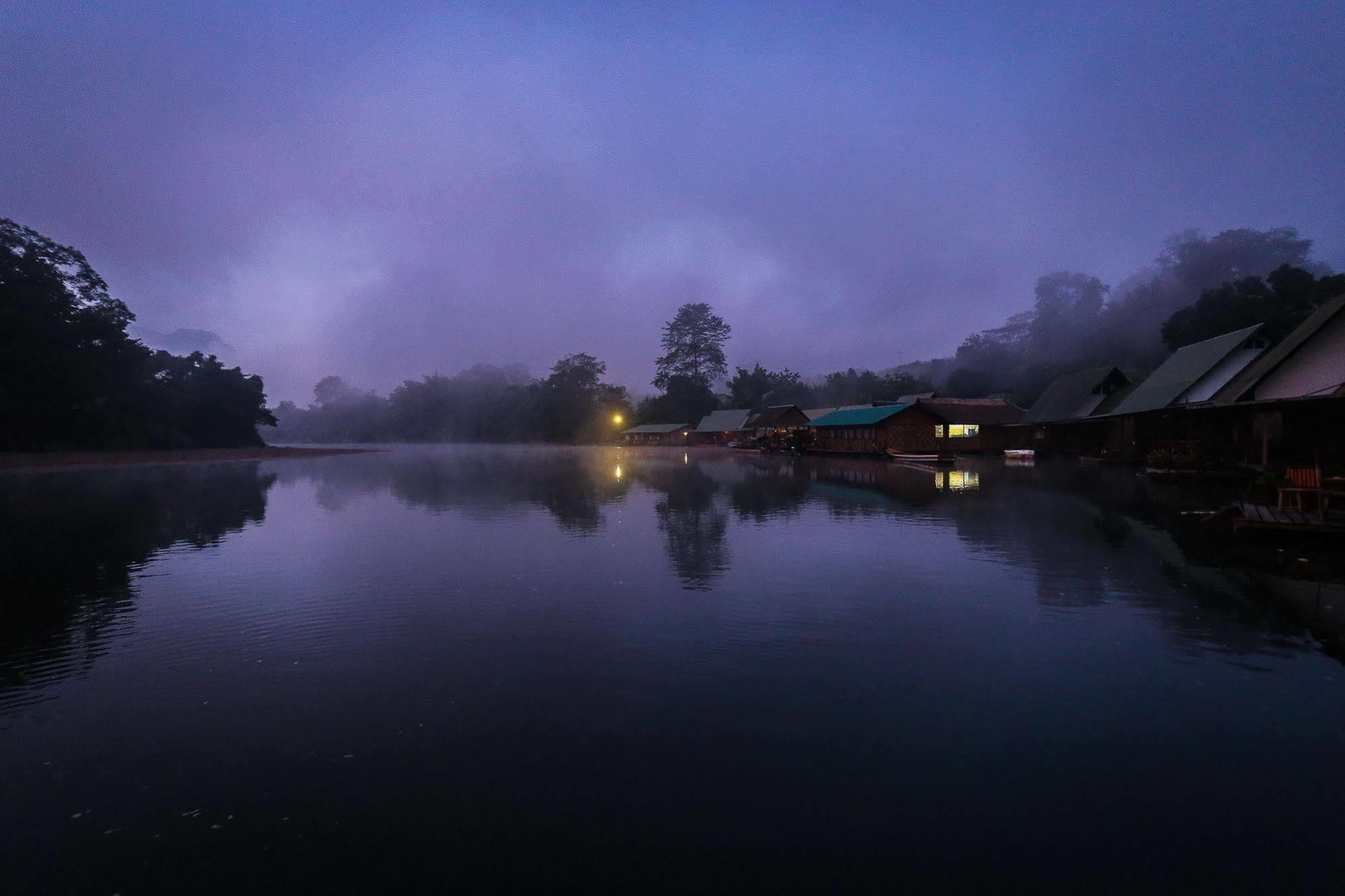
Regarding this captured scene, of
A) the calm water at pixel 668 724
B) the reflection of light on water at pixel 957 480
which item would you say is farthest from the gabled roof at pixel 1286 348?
the calm water at pixel 668 724

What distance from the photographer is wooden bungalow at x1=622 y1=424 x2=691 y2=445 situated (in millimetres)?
96625

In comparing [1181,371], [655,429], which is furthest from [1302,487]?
[655,429]

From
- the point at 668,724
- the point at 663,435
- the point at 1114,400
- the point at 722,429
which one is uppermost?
the point at 1114,400

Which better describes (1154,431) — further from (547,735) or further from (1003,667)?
(547,735)

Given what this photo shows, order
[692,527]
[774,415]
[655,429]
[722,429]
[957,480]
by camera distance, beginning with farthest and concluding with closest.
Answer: [655,429], [722,429], [774,415], [957,480], [692,527]

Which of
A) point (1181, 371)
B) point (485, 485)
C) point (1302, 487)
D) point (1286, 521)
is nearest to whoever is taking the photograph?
point (1286, 521)

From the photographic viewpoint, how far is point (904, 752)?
17.6ft

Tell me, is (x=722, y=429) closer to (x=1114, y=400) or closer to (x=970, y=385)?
(x=970, y=385)

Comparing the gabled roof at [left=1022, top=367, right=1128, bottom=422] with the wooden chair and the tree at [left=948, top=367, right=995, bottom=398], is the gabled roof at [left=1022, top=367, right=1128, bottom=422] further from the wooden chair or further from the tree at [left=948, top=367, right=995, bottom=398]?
the tree at [left=948, top=367, right=995, bottom=398]

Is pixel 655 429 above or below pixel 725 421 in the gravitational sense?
below

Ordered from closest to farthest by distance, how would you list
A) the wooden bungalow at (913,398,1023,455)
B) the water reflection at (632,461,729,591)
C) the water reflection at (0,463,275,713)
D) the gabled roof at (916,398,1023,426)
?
the water reflection at (0,463,275,713) → the water reflection at (632,461,729,591) → the gabled roof at (916,398,1023,426) → the wooden bungalow at (913,398,1023,455)

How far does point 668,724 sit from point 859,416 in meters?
50.9

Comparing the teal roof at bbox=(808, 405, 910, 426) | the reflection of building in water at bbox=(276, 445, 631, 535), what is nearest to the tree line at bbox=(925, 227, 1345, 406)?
the teal roof at bbox=(808, 405, 910, 426)

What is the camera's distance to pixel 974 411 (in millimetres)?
51844
